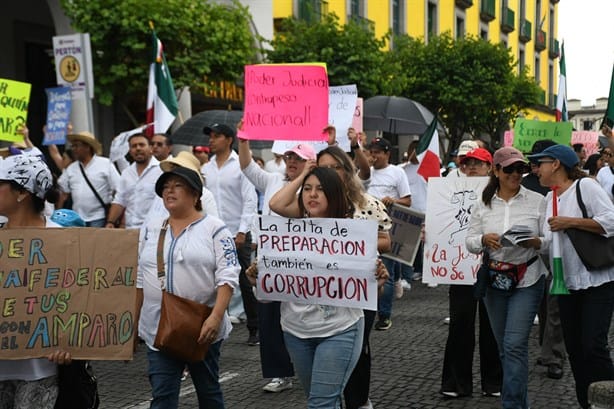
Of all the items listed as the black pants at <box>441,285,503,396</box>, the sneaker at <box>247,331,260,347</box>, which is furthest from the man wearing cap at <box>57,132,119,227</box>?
the black pants at <box>441,285,503,396</box>

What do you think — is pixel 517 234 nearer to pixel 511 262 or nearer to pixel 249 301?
pixel 511 262

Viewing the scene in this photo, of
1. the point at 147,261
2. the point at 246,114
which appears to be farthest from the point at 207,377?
the point at 246,114

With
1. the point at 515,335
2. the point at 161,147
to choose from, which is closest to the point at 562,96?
the point at 161,147

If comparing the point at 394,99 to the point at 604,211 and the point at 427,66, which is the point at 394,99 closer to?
the point at 604,211

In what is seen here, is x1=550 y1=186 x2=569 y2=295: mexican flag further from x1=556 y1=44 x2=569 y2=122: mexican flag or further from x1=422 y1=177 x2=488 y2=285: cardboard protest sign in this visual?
x1=556 y1=44 x2=569 y2=122: mexican flag

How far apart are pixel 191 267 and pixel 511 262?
200cm

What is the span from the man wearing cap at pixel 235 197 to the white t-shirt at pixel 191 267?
3.12 meters

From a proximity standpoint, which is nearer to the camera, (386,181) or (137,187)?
(137,187)

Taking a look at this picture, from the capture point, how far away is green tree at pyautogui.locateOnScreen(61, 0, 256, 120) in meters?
13.5

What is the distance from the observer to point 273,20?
70.4 ft

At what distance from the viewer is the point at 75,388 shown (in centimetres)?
334

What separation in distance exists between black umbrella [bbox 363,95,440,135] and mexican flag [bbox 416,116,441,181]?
3.76m

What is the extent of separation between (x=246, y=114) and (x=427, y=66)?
2239 cm

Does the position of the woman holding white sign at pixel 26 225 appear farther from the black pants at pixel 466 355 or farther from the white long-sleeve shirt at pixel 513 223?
the black pants at pixel 466 355
